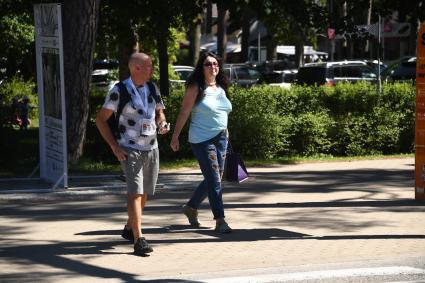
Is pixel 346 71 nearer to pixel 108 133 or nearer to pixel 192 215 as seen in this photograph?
A: pixel 192 215

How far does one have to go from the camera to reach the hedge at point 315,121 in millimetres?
16359

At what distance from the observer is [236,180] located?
8.82 meters

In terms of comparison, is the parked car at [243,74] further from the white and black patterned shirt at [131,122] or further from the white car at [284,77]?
the white and black patterned shirt at [131,122]

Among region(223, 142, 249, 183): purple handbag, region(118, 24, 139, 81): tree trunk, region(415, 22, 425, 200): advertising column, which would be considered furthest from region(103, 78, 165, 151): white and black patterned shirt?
region(118, 24, 139, 81): tree trunk

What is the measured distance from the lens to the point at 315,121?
16906 millimetres

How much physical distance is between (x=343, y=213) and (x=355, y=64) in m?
25.8

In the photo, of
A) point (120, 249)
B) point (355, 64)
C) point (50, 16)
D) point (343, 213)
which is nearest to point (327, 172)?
point (343, 213)

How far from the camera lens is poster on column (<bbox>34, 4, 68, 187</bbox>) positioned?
11496 millimetres

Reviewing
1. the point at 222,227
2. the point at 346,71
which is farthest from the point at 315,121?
the point at 346,71

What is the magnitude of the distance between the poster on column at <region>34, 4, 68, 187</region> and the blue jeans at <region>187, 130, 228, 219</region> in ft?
11.3

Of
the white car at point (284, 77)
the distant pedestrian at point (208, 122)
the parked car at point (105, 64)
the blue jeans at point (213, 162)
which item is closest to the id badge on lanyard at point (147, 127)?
the distant pedestrian at point (208, 122)

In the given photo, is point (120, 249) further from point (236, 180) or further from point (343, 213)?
point (343, 213)

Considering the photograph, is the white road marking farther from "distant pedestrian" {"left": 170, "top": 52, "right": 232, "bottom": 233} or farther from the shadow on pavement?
"distant pedestrian" {"left": 170, "top": 52, "right": 232, "bottom": 233}

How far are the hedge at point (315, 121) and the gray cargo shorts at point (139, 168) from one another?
8.10 meters
